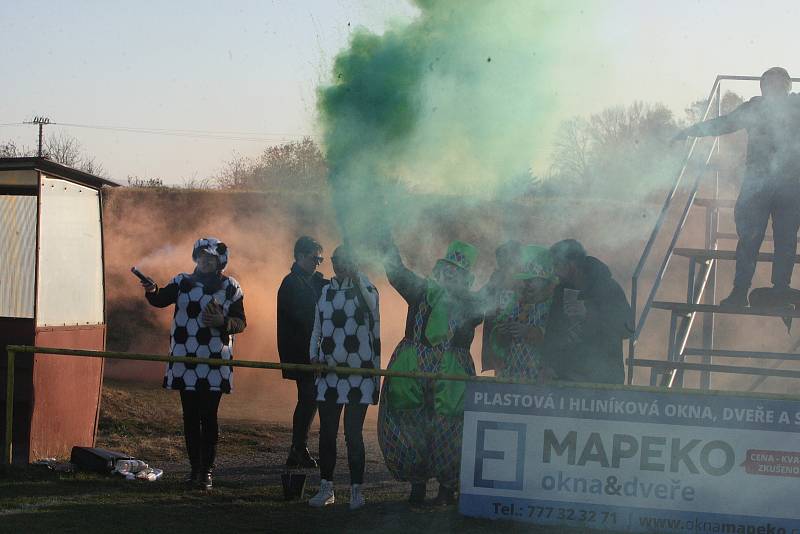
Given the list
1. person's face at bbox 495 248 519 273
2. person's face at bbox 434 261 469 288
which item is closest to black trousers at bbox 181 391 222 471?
person's face at bbox 434 261 469 288

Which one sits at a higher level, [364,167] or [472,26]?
[472,26]

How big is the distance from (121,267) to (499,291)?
15.7m

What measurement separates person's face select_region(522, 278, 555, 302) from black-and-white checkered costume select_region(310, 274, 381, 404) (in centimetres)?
119

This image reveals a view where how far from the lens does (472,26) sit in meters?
9.22

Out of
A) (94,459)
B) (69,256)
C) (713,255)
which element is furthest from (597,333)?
(69,256)

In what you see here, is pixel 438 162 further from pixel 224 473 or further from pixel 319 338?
pixel 224 473

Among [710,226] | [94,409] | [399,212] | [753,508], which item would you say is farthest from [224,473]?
[710,226]

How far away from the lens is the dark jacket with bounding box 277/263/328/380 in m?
9.84

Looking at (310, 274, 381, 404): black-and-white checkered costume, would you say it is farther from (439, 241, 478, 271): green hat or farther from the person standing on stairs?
the person standing on stairs

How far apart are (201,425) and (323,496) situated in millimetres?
1240

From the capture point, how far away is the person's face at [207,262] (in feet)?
28.3

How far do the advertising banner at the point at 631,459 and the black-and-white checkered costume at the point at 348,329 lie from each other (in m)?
1.08

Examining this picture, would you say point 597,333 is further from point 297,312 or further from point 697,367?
point 297,312

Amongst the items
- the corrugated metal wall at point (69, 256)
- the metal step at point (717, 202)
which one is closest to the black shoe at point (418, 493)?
the corrugated metal wall at point (69, 256)
